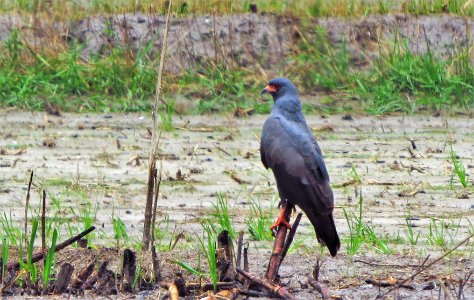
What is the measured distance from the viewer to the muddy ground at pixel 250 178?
555 centimetres

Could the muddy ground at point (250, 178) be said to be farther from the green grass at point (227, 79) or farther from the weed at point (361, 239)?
the green grass at point (227, 79)

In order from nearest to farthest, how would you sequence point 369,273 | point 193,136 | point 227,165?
point 369,273, point 227,165, point 193,136

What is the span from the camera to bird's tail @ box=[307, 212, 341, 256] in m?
5.29

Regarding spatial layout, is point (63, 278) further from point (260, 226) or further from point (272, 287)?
point (260, 226)

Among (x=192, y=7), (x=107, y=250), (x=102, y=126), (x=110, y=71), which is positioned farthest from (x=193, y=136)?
(x=107, y=250)

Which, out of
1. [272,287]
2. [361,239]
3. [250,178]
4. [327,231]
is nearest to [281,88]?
[361,239]

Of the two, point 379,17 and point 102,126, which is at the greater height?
point 379,17

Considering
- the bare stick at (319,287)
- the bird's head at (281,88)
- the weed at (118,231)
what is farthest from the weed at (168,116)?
the bare stick at (319,287)

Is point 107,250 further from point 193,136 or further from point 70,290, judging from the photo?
point 193,136

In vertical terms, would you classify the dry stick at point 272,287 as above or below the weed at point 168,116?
below

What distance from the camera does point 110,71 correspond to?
10.3m

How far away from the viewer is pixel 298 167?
5.64m

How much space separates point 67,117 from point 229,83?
1387 mm

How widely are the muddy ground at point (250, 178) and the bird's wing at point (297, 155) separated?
0.32m
